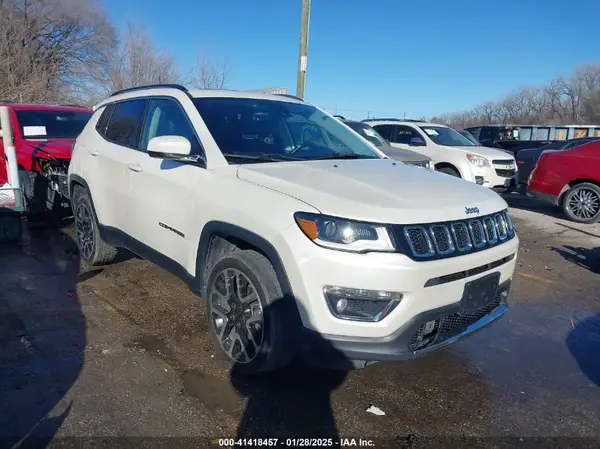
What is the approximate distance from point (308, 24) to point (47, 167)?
19.8ft

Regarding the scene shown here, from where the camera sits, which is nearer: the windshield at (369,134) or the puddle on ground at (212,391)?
the puddle on ground at (212,391)

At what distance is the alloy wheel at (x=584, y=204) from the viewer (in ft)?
29.3

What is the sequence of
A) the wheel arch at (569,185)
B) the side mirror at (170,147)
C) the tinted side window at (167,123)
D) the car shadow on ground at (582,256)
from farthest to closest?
the wheel arch at (569,185) < the car shadow on ground at (582,256) < the tinted side window at (167,123) < the side mirror at (170,147)

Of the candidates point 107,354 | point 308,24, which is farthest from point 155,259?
point 308,24

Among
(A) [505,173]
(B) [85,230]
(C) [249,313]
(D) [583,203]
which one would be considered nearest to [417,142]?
(A) [505,173]

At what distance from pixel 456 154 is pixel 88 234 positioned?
8249mm

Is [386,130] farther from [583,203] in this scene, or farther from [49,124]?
[49,124]

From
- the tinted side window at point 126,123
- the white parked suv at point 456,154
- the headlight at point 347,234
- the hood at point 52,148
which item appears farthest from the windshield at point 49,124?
the white parked suv at point 456,154

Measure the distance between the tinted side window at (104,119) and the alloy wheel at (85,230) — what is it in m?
0.82

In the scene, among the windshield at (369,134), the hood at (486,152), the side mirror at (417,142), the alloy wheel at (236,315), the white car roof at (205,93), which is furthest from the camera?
the side mirror at (417,142)

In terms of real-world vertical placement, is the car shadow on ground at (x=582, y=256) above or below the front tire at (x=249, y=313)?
below

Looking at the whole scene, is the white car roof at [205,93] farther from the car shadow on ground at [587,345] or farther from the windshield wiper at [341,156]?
the car shadow on ground at [587,345]

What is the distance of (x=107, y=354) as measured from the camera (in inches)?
136

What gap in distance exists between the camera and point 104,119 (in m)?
4.99
